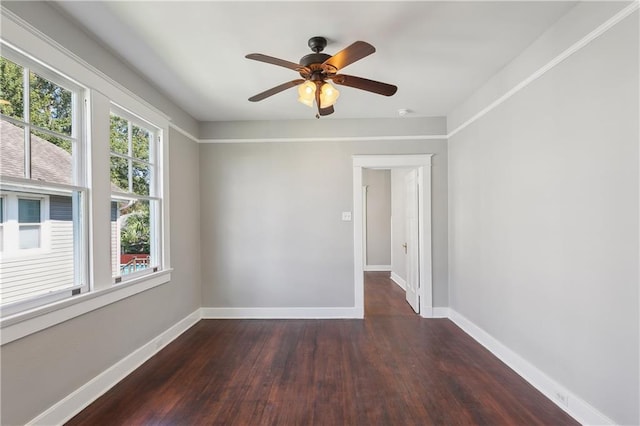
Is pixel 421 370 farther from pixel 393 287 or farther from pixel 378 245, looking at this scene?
pixel 378 245

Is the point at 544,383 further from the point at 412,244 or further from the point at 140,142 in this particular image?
the point at 140,142

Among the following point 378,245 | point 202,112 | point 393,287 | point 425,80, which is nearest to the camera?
point 425,80

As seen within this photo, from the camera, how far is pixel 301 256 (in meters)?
3.96

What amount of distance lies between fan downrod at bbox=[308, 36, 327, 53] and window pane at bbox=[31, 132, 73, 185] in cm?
187

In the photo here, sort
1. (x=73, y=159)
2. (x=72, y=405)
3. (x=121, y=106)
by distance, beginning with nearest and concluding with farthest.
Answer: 1. (x=72, y=405)
2. (x=73, y=159)
3. (x=121, y=106)

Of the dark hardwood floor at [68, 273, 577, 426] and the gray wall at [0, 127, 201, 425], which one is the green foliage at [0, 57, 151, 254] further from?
the dark hardwood floor at [68, 273, 577, 426]

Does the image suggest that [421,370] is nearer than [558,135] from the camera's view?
No

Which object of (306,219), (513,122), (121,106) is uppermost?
(121,106)

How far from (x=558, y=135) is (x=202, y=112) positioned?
3.65 m

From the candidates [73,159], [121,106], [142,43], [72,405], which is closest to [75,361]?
[72,405]

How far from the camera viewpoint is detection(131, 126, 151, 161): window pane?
2.81 meters

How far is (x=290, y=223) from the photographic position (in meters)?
3.98

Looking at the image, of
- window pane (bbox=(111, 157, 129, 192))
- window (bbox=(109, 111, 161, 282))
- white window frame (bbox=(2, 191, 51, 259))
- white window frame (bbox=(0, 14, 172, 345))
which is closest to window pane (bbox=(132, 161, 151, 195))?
window (bbox=(109, 111, 161, 282))

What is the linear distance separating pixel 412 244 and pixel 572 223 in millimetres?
2350
